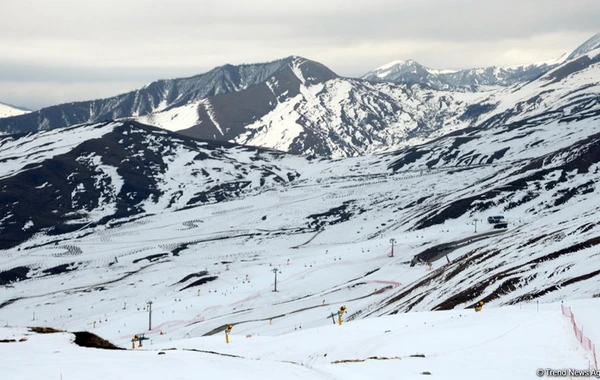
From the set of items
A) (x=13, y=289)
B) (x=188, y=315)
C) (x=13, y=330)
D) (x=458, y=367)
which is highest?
(x=458, y=367)

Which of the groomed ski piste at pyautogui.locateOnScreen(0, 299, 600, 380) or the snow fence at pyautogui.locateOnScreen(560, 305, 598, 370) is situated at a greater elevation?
the snow fence at pyautogui.locateOnScreen(560, 305, 598, 370)

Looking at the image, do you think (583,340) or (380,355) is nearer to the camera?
(583,340)

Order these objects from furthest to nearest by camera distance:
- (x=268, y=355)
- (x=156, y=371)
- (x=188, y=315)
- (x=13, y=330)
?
(x=188, y=315)
(x=13, y=330)
(x=268, y=355)
(x=156, y=371)

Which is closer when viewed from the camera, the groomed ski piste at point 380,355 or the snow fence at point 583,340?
the groomed ski piste at point 380,355

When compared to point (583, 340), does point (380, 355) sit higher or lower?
lower

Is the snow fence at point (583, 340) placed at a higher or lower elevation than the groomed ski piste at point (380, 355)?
higher

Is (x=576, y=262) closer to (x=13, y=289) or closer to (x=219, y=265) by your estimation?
(x=219, y=265)

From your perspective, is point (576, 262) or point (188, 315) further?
point (188, 315)

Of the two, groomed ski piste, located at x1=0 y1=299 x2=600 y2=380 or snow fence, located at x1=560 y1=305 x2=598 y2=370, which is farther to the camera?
snow fence, located at x1=560 y1=305 x2=598 y2=370

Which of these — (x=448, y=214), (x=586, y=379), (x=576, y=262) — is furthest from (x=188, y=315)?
(x=448, y=214)

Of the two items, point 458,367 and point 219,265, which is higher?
point 458,367

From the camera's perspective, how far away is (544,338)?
29922mm

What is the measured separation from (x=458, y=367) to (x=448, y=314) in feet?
63.3

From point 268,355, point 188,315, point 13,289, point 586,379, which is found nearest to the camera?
point 586,379
